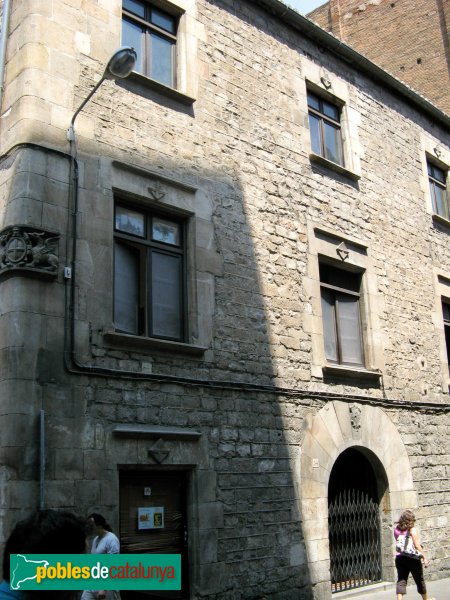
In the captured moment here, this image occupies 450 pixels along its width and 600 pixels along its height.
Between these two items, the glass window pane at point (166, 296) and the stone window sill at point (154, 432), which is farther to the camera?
the glass window pane at point (166, 296)

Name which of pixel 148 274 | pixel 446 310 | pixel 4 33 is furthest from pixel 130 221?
pixel 446 310

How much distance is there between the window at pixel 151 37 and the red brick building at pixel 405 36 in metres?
13.9

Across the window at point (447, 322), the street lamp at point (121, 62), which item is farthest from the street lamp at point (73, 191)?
the window at point (447, 322)

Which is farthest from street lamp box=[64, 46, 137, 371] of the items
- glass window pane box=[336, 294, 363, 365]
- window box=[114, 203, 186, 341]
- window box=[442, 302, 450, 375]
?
window box=[442, 302, 450, 375]

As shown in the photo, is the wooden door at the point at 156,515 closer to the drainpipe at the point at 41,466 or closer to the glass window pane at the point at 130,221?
the drainpipe at the point at 41,466

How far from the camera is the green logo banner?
2502 millimetres

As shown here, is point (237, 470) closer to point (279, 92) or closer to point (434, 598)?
point (434, 598)

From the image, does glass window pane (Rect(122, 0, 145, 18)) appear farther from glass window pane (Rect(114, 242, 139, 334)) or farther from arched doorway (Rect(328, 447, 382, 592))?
arched doorway (Rect(328, 447, 382, 592))

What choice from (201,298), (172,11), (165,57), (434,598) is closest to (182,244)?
(201,298)

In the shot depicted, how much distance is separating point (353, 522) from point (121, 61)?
8.03 metres

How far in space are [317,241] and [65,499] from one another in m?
6.33

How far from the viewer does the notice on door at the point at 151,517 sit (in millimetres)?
8352

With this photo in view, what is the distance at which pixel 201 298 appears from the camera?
952 centimetres

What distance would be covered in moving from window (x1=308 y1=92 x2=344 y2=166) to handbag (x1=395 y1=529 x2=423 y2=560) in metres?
6.78
